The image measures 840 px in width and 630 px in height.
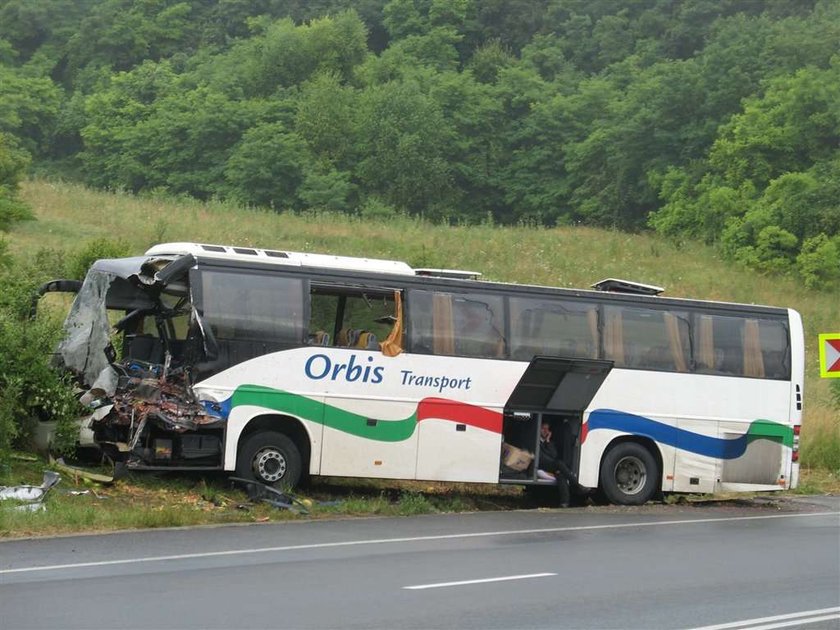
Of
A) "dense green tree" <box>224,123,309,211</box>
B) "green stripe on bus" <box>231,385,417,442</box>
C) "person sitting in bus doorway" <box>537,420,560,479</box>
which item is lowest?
"person sitting in bus doorway" <box>537,420,560,479</box>

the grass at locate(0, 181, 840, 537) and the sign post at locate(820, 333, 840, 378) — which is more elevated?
the grass at locate(0, 181, 840, 537)

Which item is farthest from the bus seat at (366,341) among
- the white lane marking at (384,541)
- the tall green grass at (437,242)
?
the tall green grass at (437,242)

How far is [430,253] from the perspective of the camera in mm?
49562

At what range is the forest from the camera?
71188mm

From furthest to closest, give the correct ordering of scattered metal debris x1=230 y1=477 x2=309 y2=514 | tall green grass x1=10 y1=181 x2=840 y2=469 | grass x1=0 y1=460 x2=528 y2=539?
tall green grass x1=10 y1=181 x2=840 y2=469 < scattered metal debris x1=230 y1=477 x2=309 y2=514 < grass x1=0 y1=460 x2=528 y2=539

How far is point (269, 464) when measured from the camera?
18.2 meters

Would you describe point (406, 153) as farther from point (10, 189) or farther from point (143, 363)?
point (143, 363)

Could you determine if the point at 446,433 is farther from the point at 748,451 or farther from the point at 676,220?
the point at 676,220

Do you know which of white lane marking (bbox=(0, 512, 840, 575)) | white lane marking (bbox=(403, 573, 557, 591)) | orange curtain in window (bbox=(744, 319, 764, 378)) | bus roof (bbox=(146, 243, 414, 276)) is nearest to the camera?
white lane marking (bbox=(403, 573, 557, 591))

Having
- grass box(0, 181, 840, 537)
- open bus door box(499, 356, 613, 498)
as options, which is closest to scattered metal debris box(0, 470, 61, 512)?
open bus door box(499, 356, 613, 498)

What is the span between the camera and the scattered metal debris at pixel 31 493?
16.1 metres

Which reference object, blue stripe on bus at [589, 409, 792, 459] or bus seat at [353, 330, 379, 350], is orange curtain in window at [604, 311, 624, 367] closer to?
blue stripe on bus at [589, 409, 792, 459]

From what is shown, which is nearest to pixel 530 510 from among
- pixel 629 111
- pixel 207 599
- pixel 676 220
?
pixel 207 599

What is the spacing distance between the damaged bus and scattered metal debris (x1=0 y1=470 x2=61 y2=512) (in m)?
1.08
